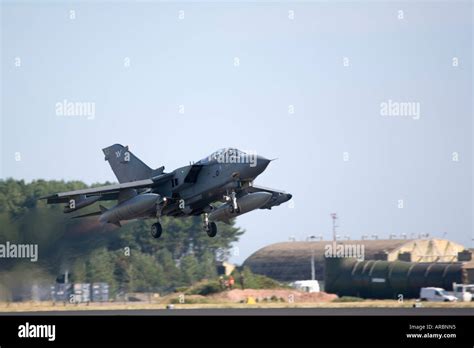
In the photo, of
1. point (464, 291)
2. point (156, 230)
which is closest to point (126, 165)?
point (156, 230)

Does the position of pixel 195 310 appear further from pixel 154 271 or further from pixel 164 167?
pixel 154 271

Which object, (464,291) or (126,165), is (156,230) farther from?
(464,291)

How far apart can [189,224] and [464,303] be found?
2419cm

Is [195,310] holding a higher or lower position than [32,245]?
lower

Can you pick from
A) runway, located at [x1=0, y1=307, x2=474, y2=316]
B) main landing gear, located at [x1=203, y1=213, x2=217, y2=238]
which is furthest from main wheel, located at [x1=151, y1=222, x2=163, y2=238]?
runway, located at [x1=0, y1=307, x2=474, y2=316]

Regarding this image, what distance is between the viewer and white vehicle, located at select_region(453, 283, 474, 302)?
Answer: 49.4 meters

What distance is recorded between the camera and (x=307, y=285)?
59.8m

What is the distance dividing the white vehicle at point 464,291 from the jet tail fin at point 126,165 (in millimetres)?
16138

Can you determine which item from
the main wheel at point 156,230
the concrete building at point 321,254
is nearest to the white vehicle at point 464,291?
the concrete building at point 321,254

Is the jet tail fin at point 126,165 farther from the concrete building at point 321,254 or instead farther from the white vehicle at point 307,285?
the concrete building at point 321,254

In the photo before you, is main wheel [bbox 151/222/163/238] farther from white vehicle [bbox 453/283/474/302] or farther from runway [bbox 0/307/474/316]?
white vehicle [bbox 453/283/474/302]

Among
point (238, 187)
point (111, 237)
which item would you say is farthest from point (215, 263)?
point (238, 187)

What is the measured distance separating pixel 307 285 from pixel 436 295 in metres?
11.3
